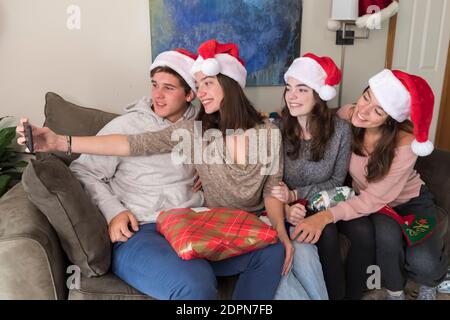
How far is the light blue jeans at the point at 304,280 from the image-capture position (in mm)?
1312

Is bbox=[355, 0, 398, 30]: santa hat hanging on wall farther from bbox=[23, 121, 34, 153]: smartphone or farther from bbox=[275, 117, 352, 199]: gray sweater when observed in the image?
bbox=[23, 121, 34, 153]: smartphone

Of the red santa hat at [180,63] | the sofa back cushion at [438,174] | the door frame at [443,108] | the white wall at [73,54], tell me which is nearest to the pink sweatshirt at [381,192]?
the sofa back cushion at [438,174]

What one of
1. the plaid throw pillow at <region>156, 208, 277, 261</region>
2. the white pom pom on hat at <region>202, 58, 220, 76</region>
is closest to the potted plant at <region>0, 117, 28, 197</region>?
the plaid throw pillow at <region>156, 208, 277, 261</region>

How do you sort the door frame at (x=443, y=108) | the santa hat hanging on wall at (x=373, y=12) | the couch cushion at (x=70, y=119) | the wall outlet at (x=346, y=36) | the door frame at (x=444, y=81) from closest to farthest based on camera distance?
the couch cushion at (x=70, y=119) → the santa hat hanging on wall at (x=373, y=12) → the wall outlet at (x=346, y=36) → the door frame at (x=444, y=81) → the door frame at (x=443, y=108)

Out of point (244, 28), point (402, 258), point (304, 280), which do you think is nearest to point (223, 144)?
point (304, 280)

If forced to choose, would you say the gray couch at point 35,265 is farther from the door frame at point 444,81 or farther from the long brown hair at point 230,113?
the door frame at point 444,81

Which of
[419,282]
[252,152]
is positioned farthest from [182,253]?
[419,282]

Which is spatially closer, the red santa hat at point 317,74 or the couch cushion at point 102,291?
the couch cushion at point 102,291

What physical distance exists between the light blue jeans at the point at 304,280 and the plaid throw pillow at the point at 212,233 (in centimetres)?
16

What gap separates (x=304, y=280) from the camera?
1.35 metres

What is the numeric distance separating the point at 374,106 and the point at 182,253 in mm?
980

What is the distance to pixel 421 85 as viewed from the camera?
1.47 meters

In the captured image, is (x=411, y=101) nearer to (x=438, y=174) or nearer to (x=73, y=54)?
(x=438, y=174)
